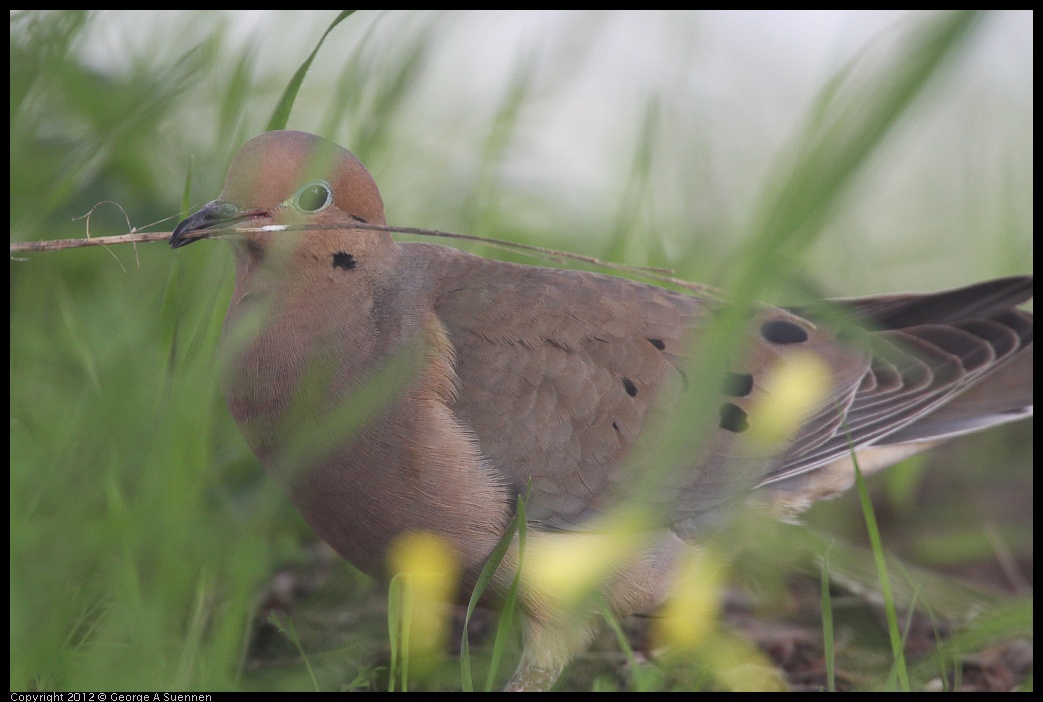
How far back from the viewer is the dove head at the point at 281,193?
2428 mm

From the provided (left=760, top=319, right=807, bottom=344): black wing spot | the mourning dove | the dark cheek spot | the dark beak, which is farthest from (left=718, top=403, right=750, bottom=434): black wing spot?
the dark beak

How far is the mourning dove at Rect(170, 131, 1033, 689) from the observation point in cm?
250

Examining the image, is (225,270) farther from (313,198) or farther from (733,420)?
(733,420)

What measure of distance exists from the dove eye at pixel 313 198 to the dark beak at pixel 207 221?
11 centimetres

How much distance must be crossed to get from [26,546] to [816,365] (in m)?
2.43

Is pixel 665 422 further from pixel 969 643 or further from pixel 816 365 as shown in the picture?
pixel 969 643

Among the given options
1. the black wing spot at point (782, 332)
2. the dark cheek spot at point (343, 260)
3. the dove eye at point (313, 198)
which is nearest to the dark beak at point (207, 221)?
the dove eye at point (313, 198)

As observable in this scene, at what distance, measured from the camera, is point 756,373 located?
10.0ft

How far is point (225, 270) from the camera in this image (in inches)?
98.7

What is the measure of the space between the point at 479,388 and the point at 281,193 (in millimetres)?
769

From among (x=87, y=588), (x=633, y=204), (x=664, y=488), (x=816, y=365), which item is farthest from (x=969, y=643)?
(x=87, y=588)

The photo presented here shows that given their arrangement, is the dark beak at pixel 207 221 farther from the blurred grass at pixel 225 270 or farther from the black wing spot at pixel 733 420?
the black wing spot at pixel 733 420

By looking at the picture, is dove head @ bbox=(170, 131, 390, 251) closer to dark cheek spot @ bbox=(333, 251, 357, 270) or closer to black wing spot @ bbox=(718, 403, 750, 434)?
dark cheek spot @ bbox=(333, 251, 357, 270)

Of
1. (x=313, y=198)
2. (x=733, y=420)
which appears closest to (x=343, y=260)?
(x=313, y=198)
